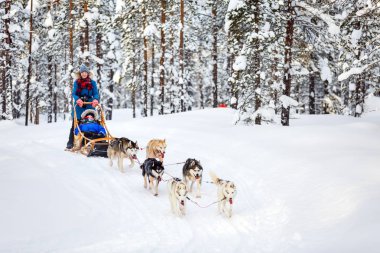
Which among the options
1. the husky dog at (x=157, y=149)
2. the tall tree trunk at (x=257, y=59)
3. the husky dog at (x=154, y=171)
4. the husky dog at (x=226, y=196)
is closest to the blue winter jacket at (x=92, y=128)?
the husky dog at (x=157, y=149)

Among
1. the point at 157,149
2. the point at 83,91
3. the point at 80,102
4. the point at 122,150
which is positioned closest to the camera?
the point at 122,150

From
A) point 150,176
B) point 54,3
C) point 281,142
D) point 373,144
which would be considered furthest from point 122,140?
point 54,3

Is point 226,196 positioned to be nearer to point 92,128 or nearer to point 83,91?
point 92,128

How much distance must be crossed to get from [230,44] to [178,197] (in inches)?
831

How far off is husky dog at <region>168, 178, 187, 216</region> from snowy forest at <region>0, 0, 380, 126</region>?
292 inches

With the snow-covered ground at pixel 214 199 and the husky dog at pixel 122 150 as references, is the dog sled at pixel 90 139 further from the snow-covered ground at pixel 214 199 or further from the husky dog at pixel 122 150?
the husky dog at pixel 122 150

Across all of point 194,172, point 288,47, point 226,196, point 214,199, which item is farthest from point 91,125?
point 288,47

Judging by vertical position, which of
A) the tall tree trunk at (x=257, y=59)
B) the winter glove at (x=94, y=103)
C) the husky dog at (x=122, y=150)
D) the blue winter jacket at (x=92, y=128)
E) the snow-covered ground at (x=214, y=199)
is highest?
the tall tree trunk at (x=257, y=59)

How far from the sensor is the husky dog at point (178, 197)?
6.79m

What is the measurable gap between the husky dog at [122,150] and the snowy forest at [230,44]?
7104mm

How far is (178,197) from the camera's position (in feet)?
22.4

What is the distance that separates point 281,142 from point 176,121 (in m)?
7.61

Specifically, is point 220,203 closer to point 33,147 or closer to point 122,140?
point 122,140

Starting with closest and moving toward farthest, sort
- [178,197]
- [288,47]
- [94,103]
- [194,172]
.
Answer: [178,197], [194,172], [94,103], [288,47]
